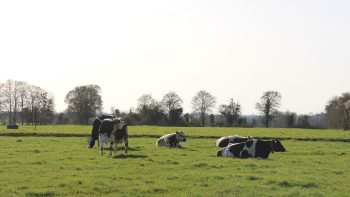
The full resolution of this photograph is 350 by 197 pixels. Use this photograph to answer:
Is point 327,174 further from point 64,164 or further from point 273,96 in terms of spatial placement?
point 273,96

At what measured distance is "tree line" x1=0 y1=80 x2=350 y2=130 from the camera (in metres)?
129

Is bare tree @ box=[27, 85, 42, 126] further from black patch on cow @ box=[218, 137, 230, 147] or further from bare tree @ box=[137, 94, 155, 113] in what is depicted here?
black patch on cow @ box=[218, 137, 230, 147]

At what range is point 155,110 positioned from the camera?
137 metres

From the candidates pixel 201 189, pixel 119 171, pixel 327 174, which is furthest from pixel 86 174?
pixel 327 174

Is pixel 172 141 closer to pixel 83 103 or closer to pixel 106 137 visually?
pixel 106 137

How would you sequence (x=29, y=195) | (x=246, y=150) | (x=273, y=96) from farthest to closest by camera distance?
(x=273, y=96)
(x=246, y=150)
(x=29, y=195)

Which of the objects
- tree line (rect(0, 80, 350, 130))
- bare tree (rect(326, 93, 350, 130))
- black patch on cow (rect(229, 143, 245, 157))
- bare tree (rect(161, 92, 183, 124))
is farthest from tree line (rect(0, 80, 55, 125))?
black patch on cow (rect(229, 143, 245, 157))

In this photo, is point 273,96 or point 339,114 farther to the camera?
point 273,96

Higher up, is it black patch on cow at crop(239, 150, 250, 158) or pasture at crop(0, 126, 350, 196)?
black patch on cow at crop(239, 150, 250, 158)

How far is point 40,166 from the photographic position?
22.8 m

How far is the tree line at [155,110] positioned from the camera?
12925cm

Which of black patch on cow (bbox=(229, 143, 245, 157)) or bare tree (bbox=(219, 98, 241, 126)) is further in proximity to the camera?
bare tree (bbox=(219, 98, 241, 126))

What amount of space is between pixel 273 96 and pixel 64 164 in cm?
12136

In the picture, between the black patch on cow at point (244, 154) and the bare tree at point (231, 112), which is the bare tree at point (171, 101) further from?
the black patch on cow at point (244, 154)
